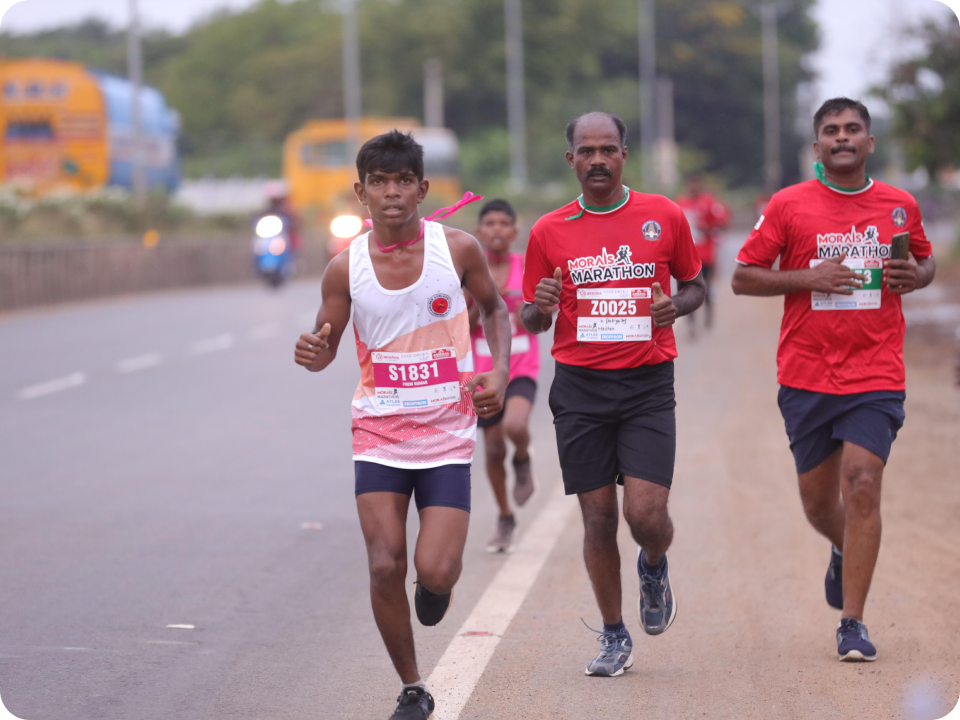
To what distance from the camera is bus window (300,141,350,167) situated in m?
48.5

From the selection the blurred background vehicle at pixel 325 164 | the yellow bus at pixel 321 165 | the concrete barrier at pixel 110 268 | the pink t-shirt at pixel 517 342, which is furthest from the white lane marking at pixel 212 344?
the yellow bus at pixel 321 165

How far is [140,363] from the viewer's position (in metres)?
16.7

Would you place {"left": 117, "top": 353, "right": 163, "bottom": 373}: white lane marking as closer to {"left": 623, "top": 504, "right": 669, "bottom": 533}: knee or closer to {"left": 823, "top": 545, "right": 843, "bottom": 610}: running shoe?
{"left": 823, "top": 545, "right": 843, "bottom": 610}: running shoe

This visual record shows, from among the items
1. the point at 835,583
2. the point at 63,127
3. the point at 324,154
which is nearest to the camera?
the point at 835,583

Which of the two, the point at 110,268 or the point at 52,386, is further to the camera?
the point at 110,268

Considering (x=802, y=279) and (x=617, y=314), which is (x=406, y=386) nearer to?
(x=617, y=314)

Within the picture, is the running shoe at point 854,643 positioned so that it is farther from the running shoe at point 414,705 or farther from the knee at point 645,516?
the running shoe at point 414,705

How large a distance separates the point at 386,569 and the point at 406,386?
0.60 m

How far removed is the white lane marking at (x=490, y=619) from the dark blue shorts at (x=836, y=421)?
1431 millimetres

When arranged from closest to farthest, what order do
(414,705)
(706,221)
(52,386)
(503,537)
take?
(414,705) → (503,537) → (52,386) → (706,221)

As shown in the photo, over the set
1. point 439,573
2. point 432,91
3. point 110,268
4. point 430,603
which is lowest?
point 430,603

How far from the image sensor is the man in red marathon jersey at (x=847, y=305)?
5.59 m

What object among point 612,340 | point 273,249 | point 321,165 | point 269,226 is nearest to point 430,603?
point 612,340

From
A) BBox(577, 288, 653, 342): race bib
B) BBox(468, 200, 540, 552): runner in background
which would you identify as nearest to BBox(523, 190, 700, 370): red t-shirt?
BBox(577, 288, 653, 342): race bib
